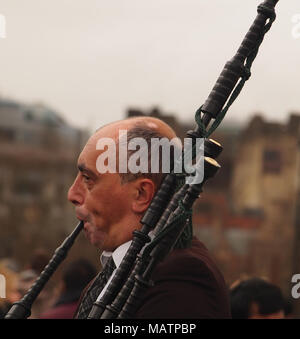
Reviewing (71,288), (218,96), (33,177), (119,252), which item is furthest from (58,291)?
(33,177)

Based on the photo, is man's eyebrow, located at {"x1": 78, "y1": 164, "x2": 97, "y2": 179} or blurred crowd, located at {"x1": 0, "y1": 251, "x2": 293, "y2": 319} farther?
blurred crowd, located at {"x1": 0, "y1": 251, "x2": 293, "y2": 319}

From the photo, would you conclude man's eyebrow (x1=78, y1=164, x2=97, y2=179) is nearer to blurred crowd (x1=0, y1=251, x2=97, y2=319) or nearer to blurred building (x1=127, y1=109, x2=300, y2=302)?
blurred crowd (x1=0, y1=251, x2=97, y2=319)

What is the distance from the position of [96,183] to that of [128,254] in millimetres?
235

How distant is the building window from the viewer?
45188mm

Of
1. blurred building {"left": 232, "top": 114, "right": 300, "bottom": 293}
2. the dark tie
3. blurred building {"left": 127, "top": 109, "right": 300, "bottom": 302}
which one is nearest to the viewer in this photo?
the dark tie

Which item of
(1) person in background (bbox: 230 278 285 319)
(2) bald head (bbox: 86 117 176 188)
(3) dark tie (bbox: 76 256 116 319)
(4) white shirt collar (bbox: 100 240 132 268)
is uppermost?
(2) bald head (bbox: 86 117 176 188)

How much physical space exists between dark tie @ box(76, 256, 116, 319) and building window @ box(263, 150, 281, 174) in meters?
42.8

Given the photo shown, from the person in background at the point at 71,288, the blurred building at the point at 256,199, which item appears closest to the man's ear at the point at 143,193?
the person in background at the point at 71,288

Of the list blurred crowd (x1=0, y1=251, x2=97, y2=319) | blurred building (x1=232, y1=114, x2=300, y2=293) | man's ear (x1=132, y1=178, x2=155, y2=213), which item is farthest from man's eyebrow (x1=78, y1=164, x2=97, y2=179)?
Answer: blurred building (x1=232, y1=114, x2=300, y2=293)

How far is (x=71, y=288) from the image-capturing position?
5066mm

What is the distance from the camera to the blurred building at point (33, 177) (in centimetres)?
4734

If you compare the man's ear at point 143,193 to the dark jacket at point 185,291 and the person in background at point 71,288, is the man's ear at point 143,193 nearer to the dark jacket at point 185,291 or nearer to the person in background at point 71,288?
the dark jacket at point 185,291

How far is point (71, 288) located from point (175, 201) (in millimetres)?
2940

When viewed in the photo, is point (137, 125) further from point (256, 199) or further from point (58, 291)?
point (256, 199)
